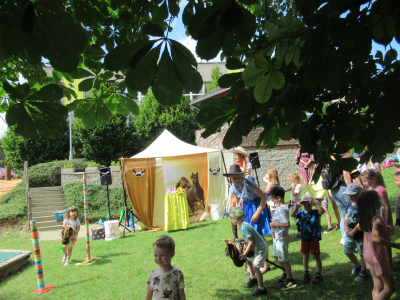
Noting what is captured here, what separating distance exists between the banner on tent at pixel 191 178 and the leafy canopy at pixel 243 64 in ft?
26.6

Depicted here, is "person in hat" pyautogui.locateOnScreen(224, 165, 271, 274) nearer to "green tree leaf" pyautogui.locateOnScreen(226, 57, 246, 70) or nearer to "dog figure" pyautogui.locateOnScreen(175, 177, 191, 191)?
"green tree leaf" pyautogui.locateOnScreen(226, 57, 246, 70)

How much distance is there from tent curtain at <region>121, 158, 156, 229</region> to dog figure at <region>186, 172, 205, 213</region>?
4.33 ft

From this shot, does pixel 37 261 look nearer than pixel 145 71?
No

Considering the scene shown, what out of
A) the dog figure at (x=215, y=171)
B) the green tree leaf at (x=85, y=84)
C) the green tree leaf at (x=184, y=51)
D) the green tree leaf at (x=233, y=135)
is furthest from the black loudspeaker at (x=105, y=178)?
the green tree leaf at (x=184, y=51)

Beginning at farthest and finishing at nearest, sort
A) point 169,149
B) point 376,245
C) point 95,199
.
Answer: point 95,199 < point 169,149 < point 376,245

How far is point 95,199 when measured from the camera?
1445 centimetres

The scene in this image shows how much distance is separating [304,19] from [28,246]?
10.7 m

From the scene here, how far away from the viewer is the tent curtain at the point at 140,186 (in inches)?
385

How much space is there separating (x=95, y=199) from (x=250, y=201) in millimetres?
11631

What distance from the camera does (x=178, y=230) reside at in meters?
9.31

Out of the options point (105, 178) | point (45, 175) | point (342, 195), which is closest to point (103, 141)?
point (45, 175)

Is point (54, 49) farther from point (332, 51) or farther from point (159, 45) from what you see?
point (332, 51)

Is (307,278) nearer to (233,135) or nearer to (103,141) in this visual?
(233,135)

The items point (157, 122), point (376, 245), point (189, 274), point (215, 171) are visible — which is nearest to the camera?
point (376, 245)
